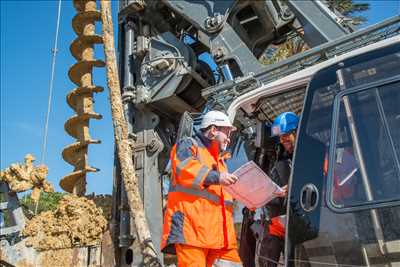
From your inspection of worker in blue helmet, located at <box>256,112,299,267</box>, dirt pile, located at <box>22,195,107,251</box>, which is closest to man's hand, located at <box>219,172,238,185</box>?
worker in blue helmet, located at <box>256,112,299,267</box>

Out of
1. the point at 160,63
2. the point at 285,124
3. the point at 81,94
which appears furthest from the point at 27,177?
the point at 285,124

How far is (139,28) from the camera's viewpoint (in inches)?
276

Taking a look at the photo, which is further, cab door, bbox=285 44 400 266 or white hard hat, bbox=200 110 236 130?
white hard hat, bbox=200 110 236 130

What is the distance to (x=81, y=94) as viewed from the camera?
7574 mm

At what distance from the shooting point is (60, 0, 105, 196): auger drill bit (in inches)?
285

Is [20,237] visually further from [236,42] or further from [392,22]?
[392,22]

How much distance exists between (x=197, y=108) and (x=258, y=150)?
114 inches

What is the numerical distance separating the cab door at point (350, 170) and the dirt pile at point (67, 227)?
408cm

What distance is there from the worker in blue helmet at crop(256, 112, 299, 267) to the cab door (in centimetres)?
71

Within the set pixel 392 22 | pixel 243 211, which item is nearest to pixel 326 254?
pixel 243 211

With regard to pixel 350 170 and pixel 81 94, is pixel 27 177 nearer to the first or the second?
pixel 81 94

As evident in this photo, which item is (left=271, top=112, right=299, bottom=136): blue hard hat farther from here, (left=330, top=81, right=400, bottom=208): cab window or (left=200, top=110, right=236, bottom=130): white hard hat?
(left=330, top=81, right=400, bottom=208): cab window

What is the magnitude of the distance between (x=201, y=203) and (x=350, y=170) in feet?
3.40

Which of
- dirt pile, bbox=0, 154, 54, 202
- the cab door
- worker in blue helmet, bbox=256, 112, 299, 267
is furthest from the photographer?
dirt pile, bbox=0, 154, 54, 202
